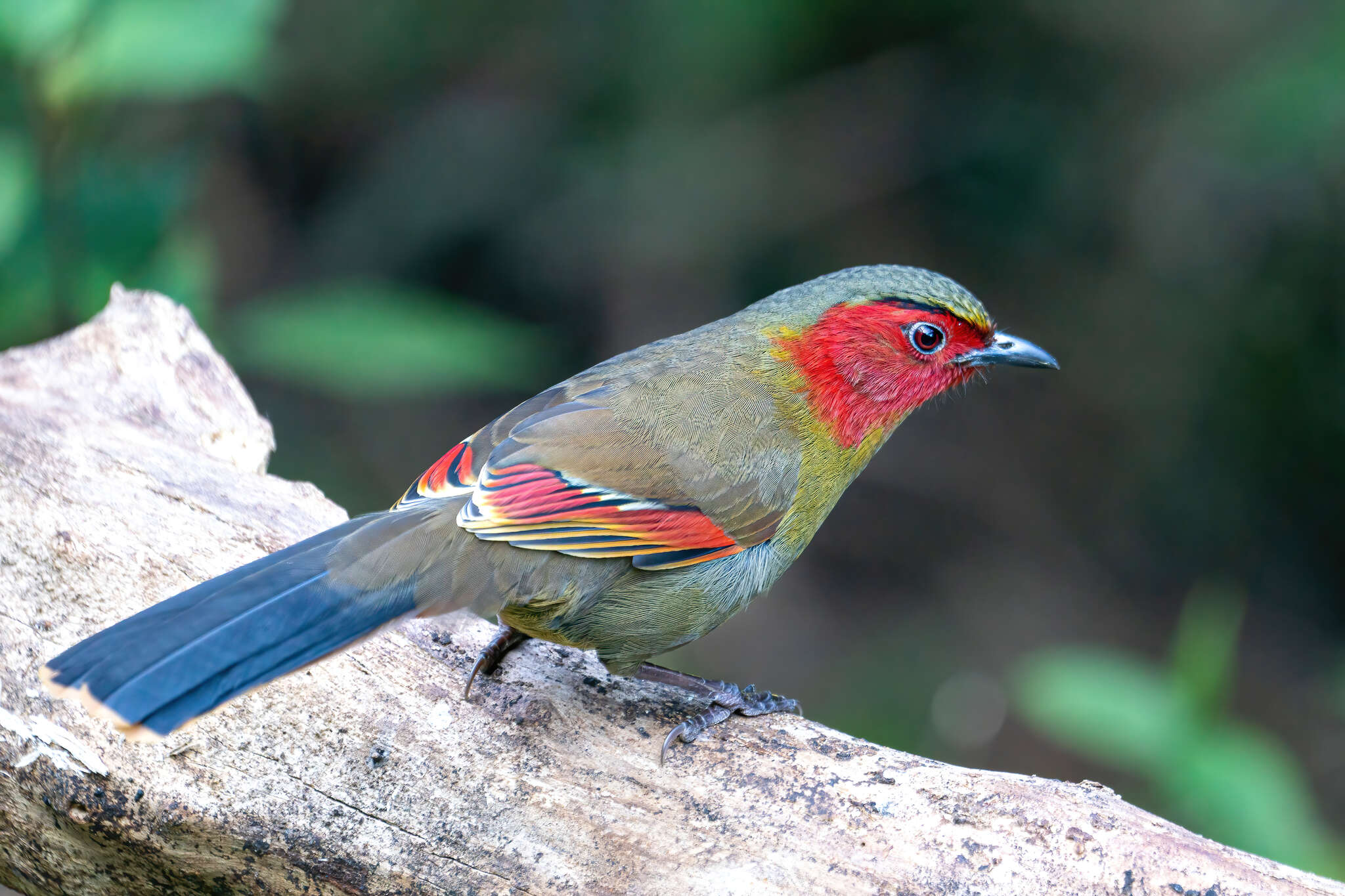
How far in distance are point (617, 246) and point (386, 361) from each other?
275cm

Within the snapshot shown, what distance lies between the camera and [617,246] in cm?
701

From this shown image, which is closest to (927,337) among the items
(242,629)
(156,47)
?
(242,629)

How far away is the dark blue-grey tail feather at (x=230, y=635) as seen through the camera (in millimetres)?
2439

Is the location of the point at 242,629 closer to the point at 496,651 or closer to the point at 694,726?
the point at 496,651

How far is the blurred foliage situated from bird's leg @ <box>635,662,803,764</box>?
1316 mm

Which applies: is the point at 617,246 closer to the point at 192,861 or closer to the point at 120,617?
the point at 120,617

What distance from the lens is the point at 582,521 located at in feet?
9.73

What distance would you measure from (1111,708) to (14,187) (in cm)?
413

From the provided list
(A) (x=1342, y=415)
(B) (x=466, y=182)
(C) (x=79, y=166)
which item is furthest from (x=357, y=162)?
(A) (x=1342, y=415)

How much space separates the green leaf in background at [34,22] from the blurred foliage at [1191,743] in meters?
4.00

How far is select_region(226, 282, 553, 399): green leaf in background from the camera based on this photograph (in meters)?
4.52

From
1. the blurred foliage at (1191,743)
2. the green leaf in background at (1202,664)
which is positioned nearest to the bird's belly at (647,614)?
the blurred foliage at (1191,743)

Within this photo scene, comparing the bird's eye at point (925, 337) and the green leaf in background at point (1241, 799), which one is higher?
the bird's eye at point (925, 337)

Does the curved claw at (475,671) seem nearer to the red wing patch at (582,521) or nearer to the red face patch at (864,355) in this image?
the red wing patch at (582,521)
